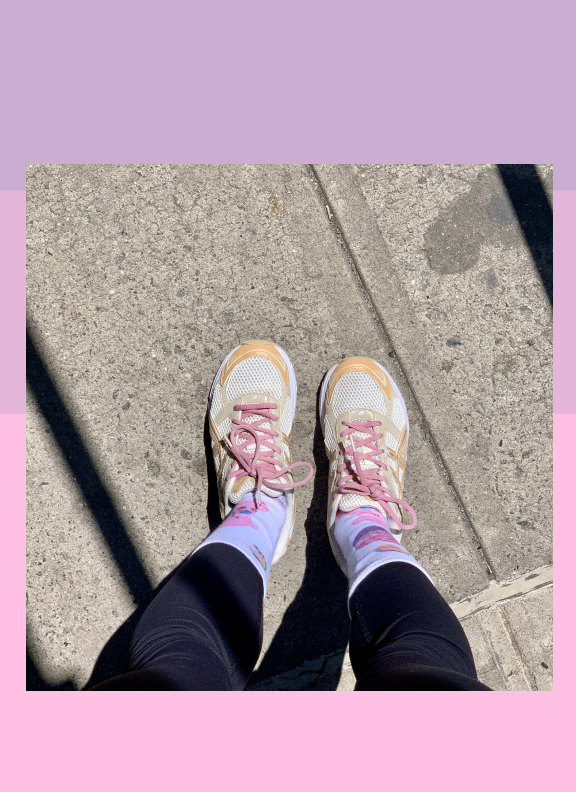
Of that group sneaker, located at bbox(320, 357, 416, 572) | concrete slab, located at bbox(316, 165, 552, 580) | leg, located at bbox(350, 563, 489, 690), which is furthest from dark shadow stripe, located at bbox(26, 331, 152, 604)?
concrete slab, located at bbox(316, 165, 552, 580)

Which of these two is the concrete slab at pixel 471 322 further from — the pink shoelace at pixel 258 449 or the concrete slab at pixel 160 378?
the pink shoelace at pixel 258 449

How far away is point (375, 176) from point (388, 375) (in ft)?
2.81

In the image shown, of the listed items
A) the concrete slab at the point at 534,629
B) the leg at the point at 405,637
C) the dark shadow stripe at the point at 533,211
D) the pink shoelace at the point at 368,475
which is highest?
the dark shadow stripe at the point at 533,211

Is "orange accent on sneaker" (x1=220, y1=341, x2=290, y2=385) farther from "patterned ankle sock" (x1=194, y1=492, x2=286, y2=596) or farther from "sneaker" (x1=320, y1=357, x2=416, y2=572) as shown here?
Result: "patterned ankle sock" (x1=194, y1=492, x2=286, y2=596)

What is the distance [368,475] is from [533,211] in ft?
4.43

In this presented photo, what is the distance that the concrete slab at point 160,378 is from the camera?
2.04 metres

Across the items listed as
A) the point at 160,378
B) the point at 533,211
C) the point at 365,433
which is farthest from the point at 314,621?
the point at 533,211

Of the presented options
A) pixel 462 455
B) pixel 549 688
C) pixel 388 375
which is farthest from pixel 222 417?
pixel 549 688

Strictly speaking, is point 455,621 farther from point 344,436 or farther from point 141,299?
point 141,299

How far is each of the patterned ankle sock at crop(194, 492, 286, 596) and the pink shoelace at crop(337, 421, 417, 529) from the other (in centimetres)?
27

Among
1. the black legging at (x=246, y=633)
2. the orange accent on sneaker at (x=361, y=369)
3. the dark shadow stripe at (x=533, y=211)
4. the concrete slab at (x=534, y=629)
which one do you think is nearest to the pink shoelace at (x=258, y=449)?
the orange accent on sneaker at (x=361, y=369)

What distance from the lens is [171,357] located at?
210 centimetres

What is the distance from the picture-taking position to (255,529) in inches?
71.3

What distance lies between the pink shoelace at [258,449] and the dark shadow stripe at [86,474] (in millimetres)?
535
